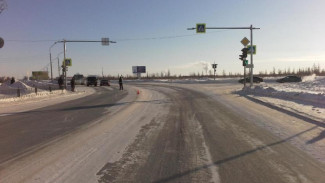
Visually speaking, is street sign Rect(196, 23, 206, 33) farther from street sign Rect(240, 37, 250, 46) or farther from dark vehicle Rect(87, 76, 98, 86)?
dark vehicle Rect(87, 76, 98, 86)

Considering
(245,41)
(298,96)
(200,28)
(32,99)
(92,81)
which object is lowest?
(32,99)

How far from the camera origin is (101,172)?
19.8 feet

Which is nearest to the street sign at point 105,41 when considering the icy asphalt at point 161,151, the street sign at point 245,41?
the street sign at point 245,41

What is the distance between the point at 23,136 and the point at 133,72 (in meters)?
115

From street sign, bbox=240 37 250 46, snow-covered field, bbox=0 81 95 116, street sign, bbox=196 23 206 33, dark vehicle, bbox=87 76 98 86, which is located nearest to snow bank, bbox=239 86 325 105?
street sign, bbox=240 37 250 46

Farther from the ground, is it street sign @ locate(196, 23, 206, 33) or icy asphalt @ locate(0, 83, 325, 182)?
street sign @ locate(196, 23, 206, 33)

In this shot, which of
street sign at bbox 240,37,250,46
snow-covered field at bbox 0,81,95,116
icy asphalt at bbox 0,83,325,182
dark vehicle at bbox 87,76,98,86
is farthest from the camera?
dark vehicle at bbox 87,76,98,86

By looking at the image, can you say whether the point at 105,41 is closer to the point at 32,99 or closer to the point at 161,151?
the point at 32,99

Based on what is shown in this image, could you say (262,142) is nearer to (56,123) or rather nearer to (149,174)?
(149,174)

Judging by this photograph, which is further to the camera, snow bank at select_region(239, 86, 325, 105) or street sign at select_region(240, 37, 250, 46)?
street sign at select_region(240, 37, 250, 46)

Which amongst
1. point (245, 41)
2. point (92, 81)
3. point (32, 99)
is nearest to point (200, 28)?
point (245, 41)

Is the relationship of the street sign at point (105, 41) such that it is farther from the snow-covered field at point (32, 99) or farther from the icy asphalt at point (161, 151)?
the icy asphalt at point (161, 151)

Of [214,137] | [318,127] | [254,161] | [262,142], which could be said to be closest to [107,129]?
[214,137]

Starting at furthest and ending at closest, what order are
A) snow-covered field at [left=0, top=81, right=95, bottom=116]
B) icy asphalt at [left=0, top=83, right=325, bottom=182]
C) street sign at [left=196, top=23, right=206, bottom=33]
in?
street sign at [left=196, top=23, right=206, bottom=33]
snow-covered field at [left=0, top=81, right=95, bottom=116]
icy asphalt at [left=0, top=83, right=325, bottom=182]
